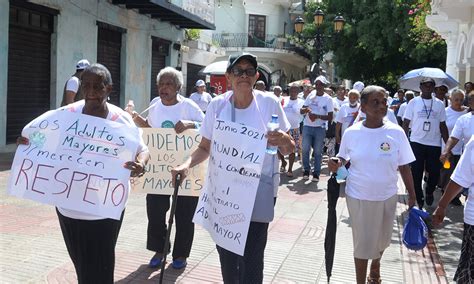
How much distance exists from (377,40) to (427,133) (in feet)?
70.1

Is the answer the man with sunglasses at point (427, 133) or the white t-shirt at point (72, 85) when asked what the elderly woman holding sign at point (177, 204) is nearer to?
the white t-shirt at point (72, 85)

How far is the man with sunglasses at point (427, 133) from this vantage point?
7.53m

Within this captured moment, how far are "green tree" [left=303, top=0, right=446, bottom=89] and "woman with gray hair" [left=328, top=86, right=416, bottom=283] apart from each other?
57.4 feet

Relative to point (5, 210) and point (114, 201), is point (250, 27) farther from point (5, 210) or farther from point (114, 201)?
point (114, 201)

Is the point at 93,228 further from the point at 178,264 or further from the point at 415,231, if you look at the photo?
the point at 415,231

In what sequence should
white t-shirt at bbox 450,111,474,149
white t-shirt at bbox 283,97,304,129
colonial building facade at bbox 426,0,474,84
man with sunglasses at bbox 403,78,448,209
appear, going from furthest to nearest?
colonial building facade at bbox 426,0,474,84, white t-shirt at bbox 283,97,304,129, man with sunglasses at bbox 403,78,448,209, white t-shirt at bbox 450,111,474,149

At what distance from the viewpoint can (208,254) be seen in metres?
5.16

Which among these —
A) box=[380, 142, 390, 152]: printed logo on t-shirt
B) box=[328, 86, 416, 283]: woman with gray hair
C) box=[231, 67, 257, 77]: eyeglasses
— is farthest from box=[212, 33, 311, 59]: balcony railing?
box=[231, 67, 257, 77]: eyeglasses

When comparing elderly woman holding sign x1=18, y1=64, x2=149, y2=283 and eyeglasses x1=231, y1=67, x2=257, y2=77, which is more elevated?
eyeglasses x1=231, y1=67, x2=257, y2=77

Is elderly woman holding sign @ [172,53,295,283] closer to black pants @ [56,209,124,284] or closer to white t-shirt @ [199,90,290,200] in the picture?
white t-shirt @ [199,90,290,200]

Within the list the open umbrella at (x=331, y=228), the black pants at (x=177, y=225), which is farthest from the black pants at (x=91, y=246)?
the open umbrella at (x=331, y=228)

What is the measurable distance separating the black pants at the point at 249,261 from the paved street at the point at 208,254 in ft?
3.97

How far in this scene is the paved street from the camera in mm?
4531

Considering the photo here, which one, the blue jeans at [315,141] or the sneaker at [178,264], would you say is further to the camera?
the blue jeans at [315,141]
